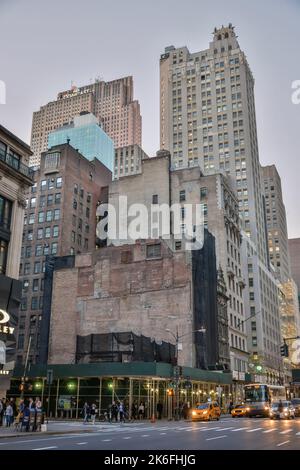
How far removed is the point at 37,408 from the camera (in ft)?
100

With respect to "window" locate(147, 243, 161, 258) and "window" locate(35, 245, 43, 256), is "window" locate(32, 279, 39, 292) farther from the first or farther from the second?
"window" locate(147, 243, 161, 258)

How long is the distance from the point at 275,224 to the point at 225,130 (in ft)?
183

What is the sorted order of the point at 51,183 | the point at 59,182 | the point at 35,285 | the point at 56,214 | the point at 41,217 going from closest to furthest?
the point at 35,285
the point at 56,214
the point at 41,217
the point at 59,182
the point at 51,183

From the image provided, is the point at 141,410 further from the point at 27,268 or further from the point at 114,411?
the point at 27,268

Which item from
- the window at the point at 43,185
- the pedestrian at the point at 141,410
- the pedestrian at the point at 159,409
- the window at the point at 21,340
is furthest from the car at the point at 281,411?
the window at the point at 43,185

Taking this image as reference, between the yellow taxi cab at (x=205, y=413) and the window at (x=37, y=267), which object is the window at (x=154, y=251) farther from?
the window at (x=37, y=267)

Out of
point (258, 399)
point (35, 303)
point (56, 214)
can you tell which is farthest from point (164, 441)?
point (56, 214)

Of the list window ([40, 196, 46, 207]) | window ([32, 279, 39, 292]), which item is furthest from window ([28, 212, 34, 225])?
window ([32, 279, 39, 292])

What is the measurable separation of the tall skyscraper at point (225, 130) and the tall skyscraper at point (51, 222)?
35.8 metres

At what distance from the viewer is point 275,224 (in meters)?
176

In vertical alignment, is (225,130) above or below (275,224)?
above

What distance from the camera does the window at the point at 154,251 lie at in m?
71.6

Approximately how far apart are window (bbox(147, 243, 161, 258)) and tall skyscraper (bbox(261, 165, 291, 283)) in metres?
99.7

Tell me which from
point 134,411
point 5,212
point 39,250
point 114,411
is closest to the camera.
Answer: point 5,212
